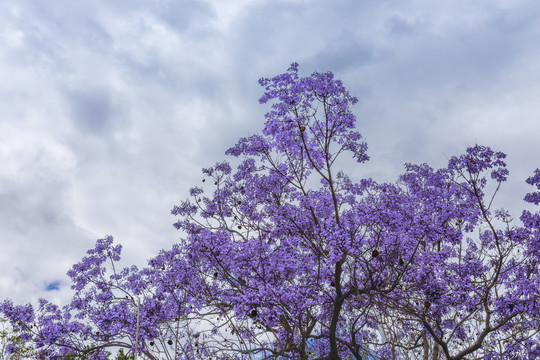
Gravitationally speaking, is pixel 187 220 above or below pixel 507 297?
above

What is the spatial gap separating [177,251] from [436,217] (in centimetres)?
606

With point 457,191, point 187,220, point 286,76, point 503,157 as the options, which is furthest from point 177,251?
point 503,157

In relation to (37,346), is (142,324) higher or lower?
lower

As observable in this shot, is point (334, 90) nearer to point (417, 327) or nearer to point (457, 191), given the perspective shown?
point (457, 191)

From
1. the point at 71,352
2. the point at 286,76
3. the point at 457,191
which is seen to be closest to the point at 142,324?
the point at 71,352

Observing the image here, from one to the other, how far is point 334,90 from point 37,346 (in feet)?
29.0

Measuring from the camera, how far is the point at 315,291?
9.32 metres

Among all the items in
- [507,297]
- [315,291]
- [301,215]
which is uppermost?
[301,215]

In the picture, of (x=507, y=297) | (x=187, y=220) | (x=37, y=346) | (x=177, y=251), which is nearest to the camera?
(x=507, y=297)

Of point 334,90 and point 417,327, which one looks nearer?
point 334,90

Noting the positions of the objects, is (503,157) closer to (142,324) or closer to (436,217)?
(436,217)

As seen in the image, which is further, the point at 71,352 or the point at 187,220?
the point at 187,220

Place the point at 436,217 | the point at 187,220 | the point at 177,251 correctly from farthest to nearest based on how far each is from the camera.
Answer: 1. the point at 187,220
2. the point at 177,251
3. the point at 436,217

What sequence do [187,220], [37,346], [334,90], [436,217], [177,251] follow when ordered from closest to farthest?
[436,217] < [334,90] < [37,346] < [177,251] < [187,220]
